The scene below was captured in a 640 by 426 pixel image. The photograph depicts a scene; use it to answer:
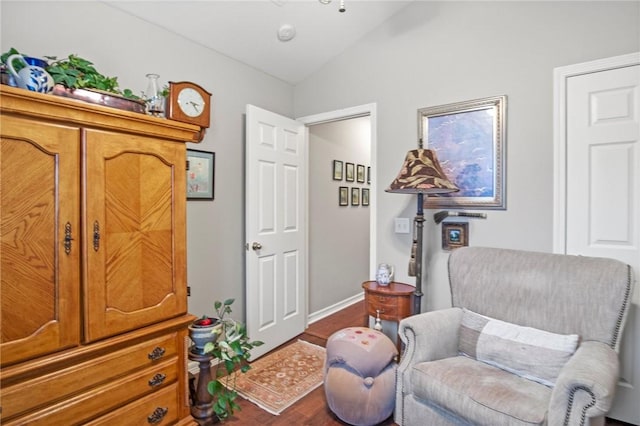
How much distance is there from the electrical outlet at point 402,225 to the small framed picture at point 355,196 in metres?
1.52

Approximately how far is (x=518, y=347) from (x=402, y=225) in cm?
130

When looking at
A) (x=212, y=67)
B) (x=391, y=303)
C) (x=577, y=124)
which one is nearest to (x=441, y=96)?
(x=577, y=124)

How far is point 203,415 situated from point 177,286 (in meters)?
0.80

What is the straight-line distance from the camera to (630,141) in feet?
6.36

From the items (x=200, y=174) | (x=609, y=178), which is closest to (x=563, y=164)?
(x=609, y=178)

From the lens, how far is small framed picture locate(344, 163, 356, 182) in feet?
13.6

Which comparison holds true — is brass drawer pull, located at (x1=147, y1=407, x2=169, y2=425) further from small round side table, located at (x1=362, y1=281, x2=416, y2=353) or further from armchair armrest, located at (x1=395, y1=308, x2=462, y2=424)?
small round side table, located at (x1=362, y1=281, x2=416, y2=353)

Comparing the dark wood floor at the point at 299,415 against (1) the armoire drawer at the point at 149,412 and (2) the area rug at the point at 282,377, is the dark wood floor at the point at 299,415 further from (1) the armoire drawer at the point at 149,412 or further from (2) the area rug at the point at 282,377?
(1) the armoire drawer at the point at 149,412

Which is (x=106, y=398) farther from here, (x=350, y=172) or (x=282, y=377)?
(x=350, y=172)

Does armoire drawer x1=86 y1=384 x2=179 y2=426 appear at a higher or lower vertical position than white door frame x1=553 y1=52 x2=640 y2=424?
lower

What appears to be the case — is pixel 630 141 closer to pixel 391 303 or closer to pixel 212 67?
pixel 391 303

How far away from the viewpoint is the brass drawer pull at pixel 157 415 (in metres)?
1.60

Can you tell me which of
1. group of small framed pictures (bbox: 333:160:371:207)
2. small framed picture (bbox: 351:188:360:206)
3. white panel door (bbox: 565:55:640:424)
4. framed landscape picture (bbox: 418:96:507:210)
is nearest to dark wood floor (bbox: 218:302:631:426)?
white panel door (bbox: 565:55:640:424)

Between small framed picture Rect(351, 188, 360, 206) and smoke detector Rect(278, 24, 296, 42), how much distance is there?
2.08 metres
